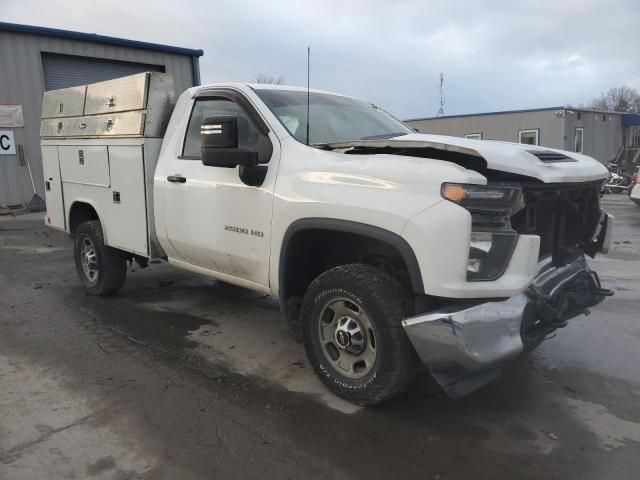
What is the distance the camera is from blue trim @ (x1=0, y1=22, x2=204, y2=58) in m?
14.3

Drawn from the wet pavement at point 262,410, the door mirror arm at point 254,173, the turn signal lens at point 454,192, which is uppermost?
the door mirror arm at point 254,173

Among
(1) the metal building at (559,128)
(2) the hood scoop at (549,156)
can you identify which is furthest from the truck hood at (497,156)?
(1) the metal building at (559,128)

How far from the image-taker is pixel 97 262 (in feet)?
19.8

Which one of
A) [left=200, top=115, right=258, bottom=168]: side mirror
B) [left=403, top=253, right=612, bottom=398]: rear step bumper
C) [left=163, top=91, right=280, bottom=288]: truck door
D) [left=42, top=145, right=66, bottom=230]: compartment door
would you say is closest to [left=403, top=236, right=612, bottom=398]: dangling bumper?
[left=403, top=253, right=612, bottom=398]: rear step bumper

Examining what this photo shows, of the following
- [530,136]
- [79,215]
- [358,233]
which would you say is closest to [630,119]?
[530,136]

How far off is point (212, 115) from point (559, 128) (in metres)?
22.0

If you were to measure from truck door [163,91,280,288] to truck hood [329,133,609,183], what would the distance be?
28.7 inches

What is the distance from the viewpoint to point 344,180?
3.39 metres

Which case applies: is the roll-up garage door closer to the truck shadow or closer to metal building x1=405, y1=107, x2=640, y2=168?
the truck shadow

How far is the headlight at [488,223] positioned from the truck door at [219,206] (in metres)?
1.45

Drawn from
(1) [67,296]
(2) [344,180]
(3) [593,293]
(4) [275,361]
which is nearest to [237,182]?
(2) [344,180]

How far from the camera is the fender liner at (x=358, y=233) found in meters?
3.01

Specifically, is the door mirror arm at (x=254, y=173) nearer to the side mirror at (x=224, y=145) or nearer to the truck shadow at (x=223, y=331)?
the side mirror at (x=224, y=145)

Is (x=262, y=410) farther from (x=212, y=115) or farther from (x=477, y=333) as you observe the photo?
(x=212, y=115)
